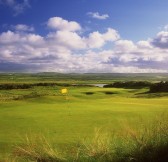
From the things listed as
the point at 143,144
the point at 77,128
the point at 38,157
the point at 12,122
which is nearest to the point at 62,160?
the point at 38,157

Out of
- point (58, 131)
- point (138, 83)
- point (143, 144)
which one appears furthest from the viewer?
point (138, 83)

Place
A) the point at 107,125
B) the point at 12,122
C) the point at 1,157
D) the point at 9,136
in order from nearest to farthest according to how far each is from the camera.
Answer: the point at 1,157
the point at 9,136
the point at 107,125
the point at 12,122

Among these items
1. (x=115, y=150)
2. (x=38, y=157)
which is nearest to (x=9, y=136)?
(x=38, y=157)

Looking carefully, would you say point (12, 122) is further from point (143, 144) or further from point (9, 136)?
point (143, 144)

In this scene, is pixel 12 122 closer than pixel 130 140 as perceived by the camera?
No

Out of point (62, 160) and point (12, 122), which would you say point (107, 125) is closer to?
point (12, 122)

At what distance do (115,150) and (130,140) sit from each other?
0.53 metres

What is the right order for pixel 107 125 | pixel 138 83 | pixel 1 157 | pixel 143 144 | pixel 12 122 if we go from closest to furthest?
pixel 143 144 → pixel 1 157 → pixel 107 125 → pixel 12 122 → pixel 138 83

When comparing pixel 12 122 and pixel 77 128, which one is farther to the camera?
pixel 12 122

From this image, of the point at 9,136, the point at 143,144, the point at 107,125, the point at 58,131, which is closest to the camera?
the point at 143,144

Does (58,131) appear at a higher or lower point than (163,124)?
lower

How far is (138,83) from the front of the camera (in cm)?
7450

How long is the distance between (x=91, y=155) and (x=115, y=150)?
0.51m

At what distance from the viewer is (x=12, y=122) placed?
52.5 feet
